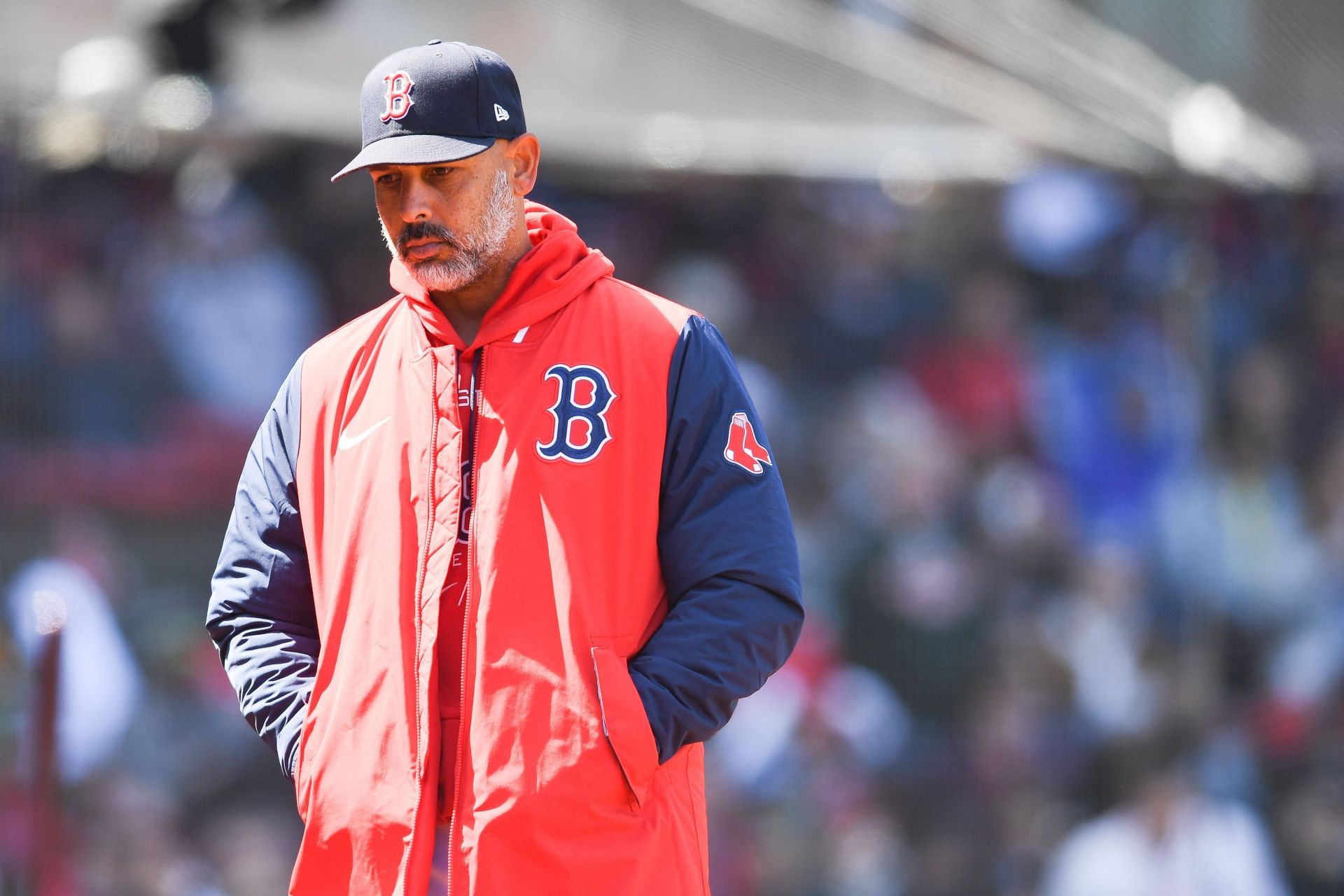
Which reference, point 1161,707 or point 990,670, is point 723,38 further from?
point 1161,707

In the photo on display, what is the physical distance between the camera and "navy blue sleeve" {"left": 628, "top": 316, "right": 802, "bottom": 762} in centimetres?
202

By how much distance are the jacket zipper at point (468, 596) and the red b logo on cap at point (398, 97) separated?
34 centimetres

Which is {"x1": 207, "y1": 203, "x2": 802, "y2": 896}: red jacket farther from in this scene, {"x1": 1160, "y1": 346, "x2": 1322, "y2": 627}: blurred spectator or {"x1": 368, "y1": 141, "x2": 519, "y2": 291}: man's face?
{"x1": 1160, "y1": 346, "x2": 1322, "y2": 627}: blurred spectator

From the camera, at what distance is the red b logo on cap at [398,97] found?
6.84 feet

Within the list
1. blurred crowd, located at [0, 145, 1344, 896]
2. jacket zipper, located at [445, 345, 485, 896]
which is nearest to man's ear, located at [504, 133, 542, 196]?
jacket zipper, located at [445, 345, 485, 896]

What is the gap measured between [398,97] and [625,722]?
913 mm

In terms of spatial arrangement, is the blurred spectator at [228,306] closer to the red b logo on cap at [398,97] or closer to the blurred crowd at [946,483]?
the blurred crowd at [946,483]

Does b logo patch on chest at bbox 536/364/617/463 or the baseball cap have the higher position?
the baseball cap

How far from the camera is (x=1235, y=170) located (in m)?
5.38

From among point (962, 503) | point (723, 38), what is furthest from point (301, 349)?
point (962, 503)

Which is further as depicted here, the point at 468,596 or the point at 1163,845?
the point at 1163,845

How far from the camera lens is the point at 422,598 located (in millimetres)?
2000

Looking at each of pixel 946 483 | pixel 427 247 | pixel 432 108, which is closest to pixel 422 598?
pixel 427 247

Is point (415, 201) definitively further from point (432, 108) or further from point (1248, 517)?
point (1248, 517)
